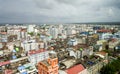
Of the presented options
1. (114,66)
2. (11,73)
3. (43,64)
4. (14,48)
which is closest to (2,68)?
(11,73)

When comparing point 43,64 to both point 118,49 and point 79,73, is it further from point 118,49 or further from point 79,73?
point 118,49

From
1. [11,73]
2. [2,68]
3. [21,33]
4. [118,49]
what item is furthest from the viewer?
[21,33]

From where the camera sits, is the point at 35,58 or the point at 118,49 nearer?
the point at 35,58

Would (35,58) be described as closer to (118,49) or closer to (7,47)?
(7,47)

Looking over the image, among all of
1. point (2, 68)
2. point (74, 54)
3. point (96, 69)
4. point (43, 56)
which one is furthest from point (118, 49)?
point (2, 68)

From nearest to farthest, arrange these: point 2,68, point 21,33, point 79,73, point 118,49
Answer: point 79,73
point 2,68
point 118,49
point 21,33

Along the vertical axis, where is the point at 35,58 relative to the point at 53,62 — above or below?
below

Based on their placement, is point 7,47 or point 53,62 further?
point 7,47

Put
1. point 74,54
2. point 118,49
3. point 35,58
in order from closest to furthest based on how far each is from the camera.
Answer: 1. point 35,58
2. point 74,54
3. point 118,49

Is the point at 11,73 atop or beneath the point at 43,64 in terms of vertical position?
beneath
